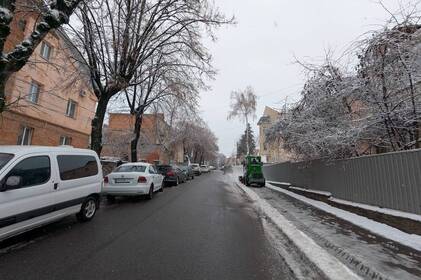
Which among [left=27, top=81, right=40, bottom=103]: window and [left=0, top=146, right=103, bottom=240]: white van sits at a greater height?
[left=27, top=81, right=40, bottom=103]: window

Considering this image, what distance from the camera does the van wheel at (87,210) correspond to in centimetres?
790

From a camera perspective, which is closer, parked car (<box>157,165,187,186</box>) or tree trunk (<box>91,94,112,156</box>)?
tree trunk (<box>91,94,112,156</box>)

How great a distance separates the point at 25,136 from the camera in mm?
18016

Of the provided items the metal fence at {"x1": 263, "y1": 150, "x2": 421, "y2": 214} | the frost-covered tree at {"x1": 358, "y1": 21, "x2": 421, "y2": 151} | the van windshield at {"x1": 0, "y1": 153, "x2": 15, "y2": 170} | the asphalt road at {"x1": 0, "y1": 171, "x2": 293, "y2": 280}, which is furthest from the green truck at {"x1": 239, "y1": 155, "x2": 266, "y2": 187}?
the van windshield at {"x1": 0, "y1": 153, "x2": 15, "y2": 170}

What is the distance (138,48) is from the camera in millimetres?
15164

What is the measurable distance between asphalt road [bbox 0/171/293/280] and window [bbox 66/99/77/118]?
673 inches

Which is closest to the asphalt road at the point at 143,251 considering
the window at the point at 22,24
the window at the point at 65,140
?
the window at the point at 22,24

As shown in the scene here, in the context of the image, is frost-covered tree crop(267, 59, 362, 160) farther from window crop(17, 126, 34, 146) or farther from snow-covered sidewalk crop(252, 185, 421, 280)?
window crop(17, 126, 34, 146)

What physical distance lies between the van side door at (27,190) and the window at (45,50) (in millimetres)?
15749

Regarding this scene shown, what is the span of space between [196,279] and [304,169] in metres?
13.4

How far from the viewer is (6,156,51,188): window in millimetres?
5621

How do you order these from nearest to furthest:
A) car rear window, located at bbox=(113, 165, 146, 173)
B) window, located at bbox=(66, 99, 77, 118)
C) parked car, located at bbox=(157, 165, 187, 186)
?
car rear window, located at bbox=(113, 165, 146, 173)
parked car, located at bbox=(157, 165, 187, 186)
window, located at bbox=(66, 99, 77, 118)

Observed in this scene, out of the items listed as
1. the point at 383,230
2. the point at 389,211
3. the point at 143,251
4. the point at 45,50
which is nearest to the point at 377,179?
the point at 389,211

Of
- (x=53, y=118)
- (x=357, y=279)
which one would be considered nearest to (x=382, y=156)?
(x=357, y=279)
